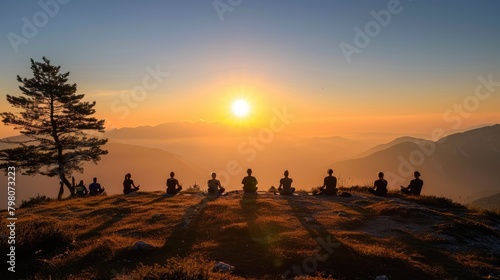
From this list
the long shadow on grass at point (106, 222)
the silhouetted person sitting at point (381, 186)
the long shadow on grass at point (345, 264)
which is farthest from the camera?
the silhouetted person sitting at point (381, 186)

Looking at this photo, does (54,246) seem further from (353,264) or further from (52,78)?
(52,78)

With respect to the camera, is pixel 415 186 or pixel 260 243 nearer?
pixel 260 243

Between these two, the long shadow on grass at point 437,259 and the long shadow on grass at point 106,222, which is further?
the long shadow on grass at point 106,222

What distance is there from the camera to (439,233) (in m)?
12.8

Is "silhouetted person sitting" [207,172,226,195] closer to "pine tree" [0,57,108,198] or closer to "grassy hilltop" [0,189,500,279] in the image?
"grassy hilltop" [0,189,500,279]

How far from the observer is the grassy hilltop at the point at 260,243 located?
28.6 ft

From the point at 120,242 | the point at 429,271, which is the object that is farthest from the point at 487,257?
the point at 120,242

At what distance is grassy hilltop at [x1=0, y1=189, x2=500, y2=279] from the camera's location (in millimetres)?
8727

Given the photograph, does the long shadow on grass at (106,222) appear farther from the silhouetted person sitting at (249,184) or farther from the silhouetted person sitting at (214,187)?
the silhouetted person sitting at (249,184)

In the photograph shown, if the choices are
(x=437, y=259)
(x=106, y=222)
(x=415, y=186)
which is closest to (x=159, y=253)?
(x=106, y=222)

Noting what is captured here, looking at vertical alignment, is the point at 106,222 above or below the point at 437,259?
above

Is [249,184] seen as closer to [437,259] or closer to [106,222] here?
[106,222]

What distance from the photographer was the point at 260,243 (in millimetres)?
11047

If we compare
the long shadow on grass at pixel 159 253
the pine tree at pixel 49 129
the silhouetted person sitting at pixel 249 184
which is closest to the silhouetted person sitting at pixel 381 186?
the silhouetted person sitting at pixel 249 184
